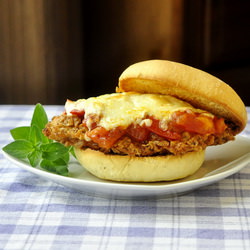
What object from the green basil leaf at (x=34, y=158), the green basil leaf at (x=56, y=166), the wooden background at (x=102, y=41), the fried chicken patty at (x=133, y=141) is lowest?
the wooden background at (x=102, y=41)

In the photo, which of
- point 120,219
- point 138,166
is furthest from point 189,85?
point 120,219

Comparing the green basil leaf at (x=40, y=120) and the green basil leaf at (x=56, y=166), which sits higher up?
the green basil leaf at (x=40, y=120)

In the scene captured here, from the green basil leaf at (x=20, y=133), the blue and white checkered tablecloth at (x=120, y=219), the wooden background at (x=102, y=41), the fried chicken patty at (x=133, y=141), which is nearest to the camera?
the blue and white checkered tablecloth at (x=120, y=219)

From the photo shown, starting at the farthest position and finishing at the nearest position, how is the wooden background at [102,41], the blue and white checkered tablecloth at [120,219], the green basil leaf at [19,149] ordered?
the wooden background at [102,41] < the green basil leaf at [19,149] < the blue and white checkered tablecloth at [120,219]

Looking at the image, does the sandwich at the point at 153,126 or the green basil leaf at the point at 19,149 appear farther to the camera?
the green basil leaf at the point at 19,149

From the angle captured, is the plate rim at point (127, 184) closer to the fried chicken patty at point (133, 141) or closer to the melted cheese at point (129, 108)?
the fried chicken patty at point (133, 141)

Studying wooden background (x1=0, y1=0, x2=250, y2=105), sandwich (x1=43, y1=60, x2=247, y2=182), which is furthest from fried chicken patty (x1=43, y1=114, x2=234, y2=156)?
wooden background (x1=0, y1=0, x2=250, y2=105)

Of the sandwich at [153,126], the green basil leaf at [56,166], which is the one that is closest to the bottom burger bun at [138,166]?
the sandwich at [153,126]
